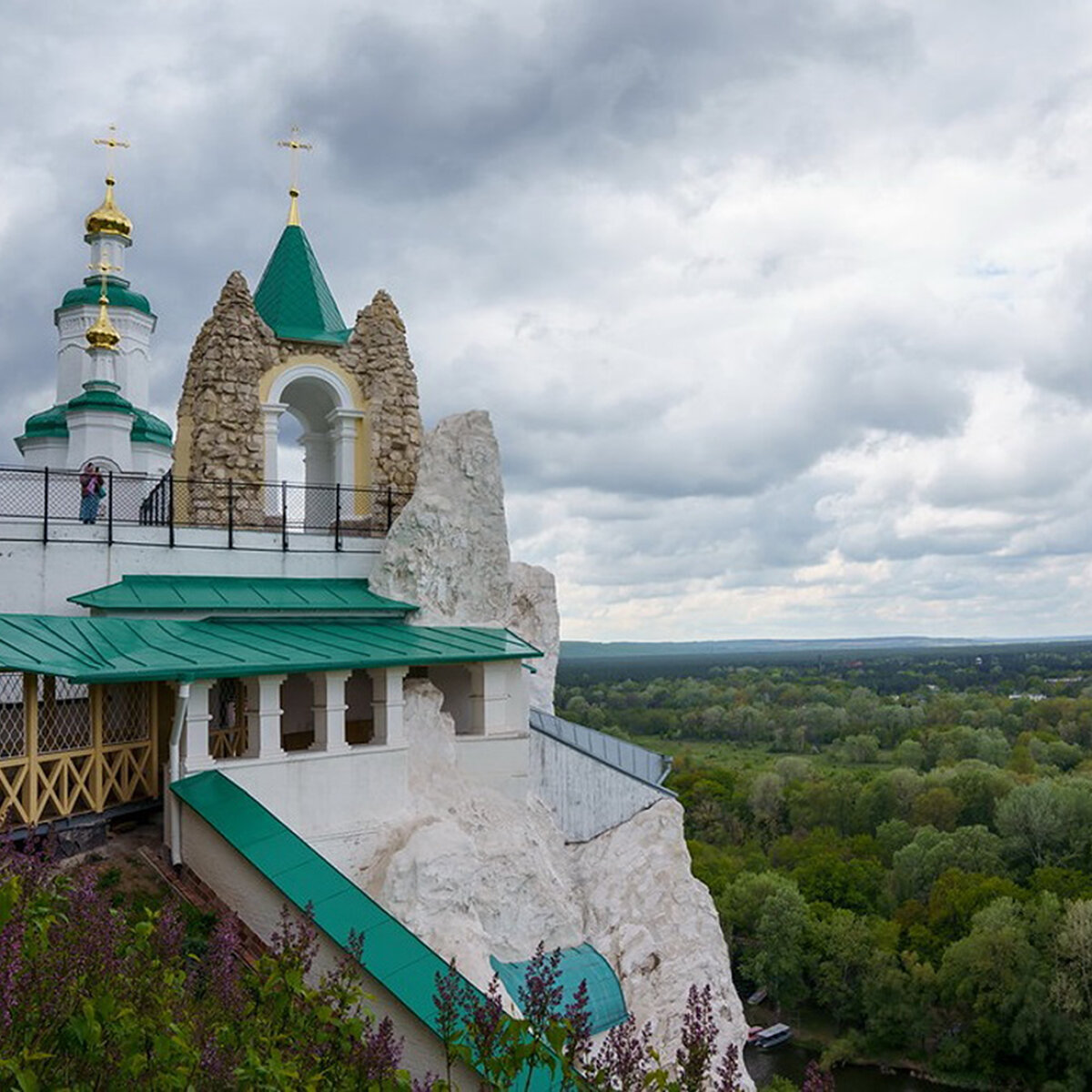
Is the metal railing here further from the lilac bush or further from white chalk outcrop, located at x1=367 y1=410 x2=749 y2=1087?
the lilac bush

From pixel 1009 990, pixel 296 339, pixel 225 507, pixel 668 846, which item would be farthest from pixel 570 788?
pixel 1009 990

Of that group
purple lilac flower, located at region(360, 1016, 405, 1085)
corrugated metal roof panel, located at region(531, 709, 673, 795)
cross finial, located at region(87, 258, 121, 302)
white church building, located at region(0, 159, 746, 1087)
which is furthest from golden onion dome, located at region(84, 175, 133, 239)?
purple lilac flower, located at region(360, 1016, 405, 1085)

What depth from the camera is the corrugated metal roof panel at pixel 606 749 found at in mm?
14851

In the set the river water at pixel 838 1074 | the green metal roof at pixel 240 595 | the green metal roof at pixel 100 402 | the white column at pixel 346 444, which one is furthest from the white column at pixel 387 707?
the river water at pixel 838 1074

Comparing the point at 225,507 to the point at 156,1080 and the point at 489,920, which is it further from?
the point at 156,1080

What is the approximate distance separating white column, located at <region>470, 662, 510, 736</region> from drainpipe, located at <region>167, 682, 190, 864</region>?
14.1 feet

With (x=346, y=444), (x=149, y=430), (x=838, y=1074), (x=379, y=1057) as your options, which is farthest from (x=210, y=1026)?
(x=838, y=1074)

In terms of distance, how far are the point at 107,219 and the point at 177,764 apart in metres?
20.4

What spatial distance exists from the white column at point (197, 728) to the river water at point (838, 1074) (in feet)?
89.5

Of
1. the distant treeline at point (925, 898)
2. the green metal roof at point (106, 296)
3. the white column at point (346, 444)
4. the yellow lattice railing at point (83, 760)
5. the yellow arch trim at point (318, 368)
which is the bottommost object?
the distant treeline at point (925, 898)

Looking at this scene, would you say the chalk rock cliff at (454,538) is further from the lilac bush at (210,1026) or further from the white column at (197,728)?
the lilac bush at (210,1026)

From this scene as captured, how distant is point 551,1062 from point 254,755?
7.10 metres

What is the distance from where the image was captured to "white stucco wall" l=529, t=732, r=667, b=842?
1409 cm

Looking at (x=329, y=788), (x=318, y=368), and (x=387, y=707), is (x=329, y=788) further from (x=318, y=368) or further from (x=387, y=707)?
(x=318, y=368)
